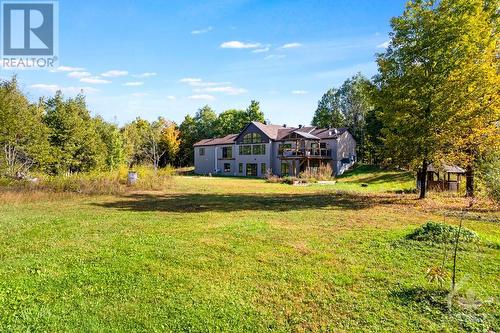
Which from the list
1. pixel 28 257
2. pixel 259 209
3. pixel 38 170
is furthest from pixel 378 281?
pixel 38 170

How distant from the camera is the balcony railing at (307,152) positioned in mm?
39344

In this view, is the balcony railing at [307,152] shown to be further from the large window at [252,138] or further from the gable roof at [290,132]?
the large window at [252,138]

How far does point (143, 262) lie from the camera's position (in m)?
6.66

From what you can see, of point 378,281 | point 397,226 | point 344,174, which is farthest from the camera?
point 344,174

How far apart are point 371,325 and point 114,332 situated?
344 cm

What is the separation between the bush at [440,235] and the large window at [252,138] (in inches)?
1448

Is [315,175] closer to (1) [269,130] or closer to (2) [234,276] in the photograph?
(1) [269,130]

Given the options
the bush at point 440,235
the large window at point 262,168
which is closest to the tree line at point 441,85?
the bush at point 440,235

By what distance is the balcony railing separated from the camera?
3934 centimetres

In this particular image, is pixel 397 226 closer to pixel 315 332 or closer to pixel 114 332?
pixel 315 332

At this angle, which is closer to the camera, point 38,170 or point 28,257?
point 28,257

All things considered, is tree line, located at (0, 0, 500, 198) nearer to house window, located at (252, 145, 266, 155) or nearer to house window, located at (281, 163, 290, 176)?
house window, located at (281, 163, 290, 176)

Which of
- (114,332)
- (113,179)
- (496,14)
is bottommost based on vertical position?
(114,332)

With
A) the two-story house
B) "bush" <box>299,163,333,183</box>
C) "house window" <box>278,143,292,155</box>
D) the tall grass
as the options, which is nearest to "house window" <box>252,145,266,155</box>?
the two-story house
